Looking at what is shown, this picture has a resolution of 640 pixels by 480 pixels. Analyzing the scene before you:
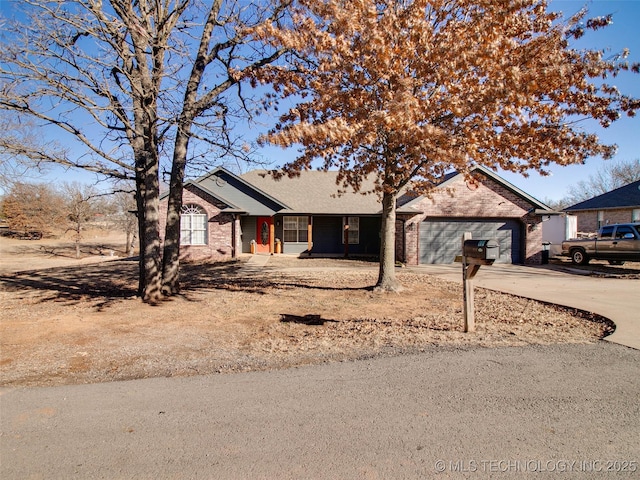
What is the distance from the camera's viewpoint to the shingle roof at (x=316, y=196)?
20.5m

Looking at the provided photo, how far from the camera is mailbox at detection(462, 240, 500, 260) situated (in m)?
5.16

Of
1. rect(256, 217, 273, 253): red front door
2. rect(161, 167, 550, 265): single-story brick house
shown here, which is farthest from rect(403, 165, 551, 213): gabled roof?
rect(256, 217, 273, 253): red front door

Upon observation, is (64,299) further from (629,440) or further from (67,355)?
(629,440)

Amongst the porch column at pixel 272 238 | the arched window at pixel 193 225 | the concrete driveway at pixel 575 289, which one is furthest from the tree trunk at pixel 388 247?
the arched window at pixel 193 225

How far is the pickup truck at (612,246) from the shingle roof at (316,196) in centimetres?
1006

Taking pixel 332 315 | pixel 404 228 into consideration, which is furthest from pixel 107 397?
pixel 404 228

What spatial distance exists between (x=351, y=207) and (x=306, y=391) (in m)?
17.5

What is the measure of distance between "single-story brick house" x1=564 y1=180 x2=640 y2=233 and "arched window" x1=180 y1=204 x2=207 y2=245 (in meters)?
28.2

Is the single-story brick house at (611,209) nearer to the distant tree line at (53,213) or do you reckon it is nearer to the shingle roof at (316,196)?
the shingle roof at (316,196)

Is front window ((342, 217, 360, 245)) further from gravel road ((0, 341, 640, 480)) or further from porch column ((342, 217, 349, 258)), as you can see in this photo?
gravel road ((0, 341, 640, 480))

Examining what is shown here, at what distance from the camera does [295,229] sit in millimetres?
21562

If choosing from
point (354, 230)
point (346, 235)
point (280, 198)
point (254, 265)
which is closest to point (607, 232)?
point (354, 230)

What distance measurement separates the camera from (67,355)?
4973 millimetres

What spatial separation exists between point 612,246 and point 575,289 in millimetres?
7983
